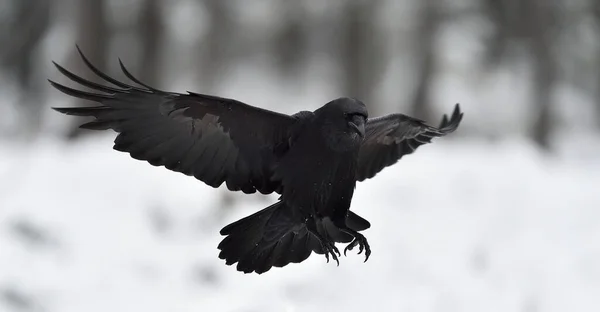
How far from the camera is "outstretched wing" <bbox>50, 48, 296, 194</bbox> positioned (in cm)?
369

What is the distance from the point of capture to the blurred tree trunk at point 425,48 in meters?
9.38

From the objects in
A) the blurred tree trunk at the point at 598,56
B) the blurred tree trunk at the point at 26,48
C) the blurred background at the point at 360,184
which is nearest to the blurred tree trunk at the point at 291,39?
the blurred background at the point at 360,184

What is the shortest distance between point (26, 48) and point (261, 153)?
6757mm

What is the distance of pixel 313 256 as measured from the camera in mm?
6598

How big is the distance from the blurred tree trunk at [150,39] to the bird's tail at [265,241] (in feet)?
18.4

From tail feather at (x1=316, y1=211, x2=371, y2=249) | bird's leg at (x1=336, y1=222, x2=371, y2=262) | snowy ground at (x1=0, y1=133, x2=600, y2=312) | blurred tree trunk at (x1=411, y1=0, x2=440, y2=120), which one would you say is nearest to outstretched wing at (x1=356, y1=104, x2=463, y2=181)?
tail feather at (x1=316, y1=211, x2=371, y2=249)

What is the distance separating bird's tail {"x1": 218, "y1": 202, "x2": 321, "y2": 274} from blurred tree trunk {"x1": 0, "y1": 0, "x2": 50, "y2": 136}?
241 inches

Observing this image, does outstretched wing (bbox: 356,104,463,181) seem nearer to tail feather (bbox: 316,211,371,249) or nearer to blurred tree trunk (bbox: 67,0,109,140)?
tail feather (bbox: 316,211,371,249)

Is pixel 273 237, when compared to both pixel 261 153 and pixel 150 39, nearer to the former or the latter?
pixel 261 153

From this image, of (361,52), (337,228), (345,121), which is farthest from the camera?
(361,52)

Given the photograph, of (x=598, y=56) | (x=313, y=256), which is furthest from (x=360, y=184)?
(x=598, y=56)

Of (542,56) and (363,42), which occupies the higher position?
(363,42)

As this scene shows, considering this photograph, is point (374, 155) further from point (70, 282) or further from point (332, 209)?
point (70, 282)

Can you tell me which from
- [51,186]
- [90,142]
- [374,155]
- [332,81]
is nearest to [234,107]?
[374,155]
